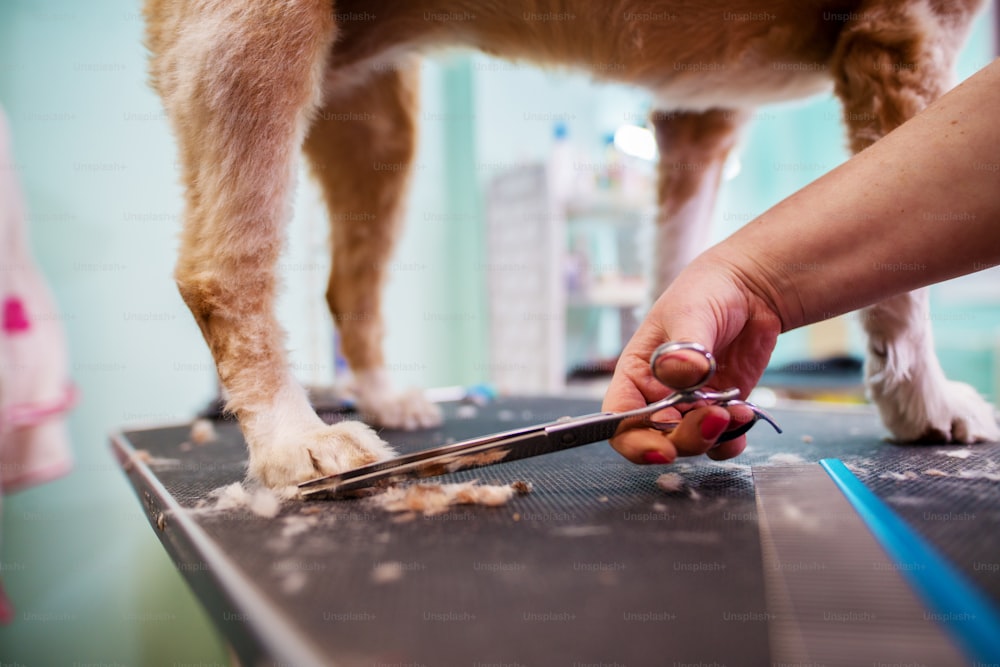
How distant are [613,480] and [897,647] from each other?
0.35 metres

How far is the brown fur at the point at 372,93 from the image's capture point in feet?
2.38


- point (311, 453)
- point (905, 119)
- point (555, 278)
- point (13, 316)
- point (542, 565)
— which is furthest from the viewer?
point (555, 278)

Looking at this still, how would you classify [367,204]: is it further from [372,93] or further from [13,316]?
[13,316]

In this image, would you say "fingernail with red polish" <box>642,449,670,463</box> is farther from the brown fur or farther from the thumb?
the brown fur

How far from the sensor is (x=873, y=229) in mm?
539

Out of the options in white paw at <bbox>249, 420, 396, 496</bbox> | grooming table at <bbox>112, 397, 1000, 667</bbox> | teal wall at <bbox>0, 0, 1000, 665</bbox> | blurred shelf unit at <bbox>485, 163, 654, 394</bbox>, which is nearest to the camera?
grooming table at <bbox>112, 397, 1000, 667</bbox>

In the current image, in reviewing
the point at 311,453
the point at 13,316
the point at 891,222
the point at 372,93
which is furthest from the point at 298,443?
the point at 13,316

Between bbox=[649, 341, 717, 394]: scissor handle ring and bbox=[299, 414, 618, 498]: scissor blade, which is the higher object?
bbox=[649, 341, 717, 394]: scissor handle ring

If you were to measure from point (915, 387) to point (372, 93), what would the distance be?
3.39 ft

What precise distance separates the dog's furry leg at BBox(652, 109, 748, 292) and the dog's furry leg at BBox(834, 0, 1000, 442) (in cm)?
34

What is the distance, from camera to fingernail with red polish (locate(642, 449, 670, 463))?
526 mm

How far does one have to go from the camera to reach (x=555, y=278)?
8.63 ft

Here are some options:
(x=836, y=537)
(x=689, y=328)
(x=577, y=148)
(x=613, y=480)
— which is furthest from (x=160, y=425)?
(x=577, y=148)

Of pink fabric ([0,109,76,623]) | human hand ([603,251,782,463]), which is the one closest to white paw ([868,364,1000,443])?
human hand ([603,251,782,463])
